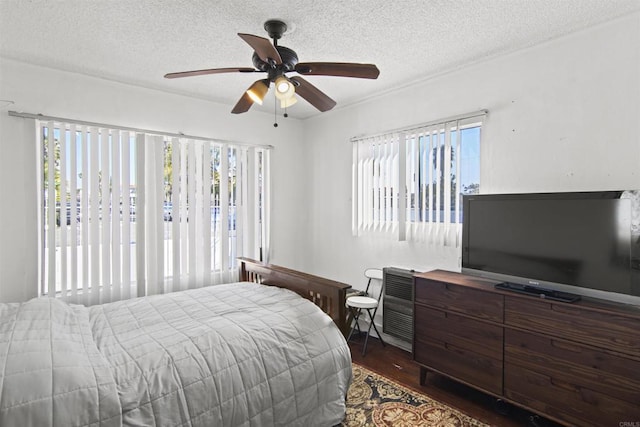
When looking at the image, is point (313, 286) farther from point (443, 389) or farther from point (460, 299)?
point (443, 389)

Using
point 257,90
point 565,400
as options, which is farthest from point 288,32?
point 565,400

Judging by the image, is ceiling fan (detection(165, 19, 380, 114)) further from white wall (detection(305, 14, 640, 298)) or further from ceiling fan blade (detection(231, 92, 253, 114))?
white wall (detection(305, 14, 640, 298))

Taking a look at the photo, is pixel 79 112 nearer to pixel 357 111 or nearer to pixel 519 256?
pixel 357 111

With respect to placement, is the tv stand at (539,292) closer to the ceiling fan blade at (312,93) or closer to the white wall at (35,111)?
the ceiling fan blade at (312,93)

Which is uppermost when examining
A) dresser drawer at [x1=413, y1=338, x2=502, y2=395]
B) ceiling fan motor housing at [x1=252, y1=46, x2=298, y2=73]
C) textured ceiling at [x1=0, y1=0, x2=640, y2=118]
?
textured ceiling at [x1=0, y1=0, x2=640, y2=118]

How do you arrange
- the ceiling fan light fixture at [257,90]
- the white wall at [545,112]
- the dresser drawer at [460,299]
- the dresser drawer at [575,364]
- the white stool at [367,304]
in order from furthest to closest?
the white stool at [367,304] < the dresser drawer at [460,299] < the white wall at [545,112] < the ceiling fan light fixture at [257,90] < the dresser drawer at [575,364]

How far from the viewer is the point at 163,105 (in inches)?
129

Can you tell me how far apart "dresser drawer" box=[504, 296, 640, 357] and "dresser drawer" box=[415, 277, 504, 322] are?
0.07 meters

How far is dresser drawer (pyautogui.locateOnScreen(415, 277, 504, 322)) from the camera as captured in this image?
216cm

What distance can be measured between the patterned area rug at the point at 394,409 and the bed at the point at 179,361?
268 millimetres

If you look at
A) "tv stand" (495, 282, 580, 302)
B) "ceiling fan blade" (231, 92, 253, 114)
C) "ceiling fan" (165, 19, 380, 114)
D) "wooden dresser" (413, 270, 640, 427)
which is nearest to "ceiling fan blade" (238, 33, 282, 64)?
"ceiling fan" (165, 19, 380, 114)

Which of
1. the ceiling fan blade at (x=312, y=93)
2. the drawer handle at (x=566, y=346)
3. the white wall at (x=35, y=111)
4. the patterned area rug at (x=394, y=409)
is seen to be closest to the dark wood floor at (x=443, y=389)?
the patterned area rug at (x=394, y=409)

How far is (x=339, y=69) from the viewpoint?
185 cm

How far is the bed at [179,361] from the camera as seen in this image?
4.25 ft
